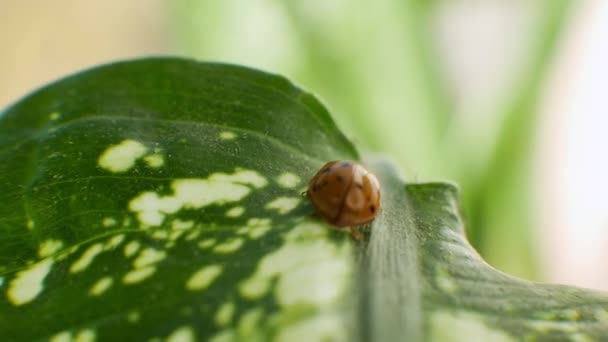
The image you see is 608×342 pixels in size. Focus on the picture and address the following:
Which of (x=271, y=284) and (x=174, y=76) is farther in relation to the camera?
(x=174, y=76)

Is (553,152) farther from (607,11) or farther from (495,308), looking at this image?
(495,308)

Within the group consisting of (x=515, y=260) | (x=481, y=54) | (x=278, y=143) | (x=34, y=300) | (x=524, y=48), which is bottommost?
(x=34, y=300)

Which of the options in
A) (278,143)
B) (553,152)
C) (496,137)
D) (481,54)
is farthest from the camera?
(481,54)

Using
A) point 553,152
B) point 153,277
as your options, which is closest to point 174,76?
point 153,277

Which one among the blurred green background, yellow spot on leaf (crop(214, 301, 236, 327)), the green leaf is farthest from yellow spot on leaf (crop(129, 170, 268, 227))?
the blurred green background

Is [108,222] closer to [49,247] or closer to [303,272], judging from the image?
[49,247]

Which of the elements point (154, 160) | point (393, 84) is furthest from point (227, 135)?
point (393, 84)

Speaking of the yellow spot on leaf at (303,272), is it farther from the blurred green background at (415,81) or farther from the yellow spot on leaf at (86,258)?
the blurred green background at (415,81)

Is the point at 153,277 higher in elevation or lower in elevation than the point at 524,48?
lower
